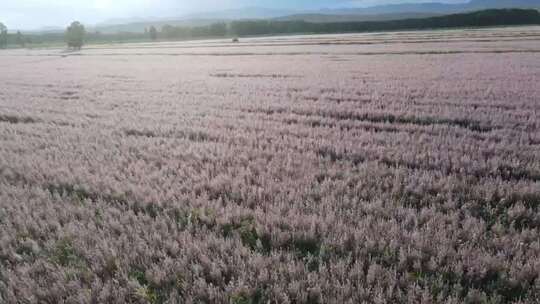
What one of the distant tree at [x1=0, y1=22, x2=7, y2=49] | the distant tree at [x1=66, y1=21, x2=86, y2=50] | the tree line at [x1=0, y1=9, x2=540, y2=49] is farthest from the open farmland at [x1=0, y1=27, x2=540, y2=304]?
the distant tree at [x1=0, y1=22, x2=7, y2=49]

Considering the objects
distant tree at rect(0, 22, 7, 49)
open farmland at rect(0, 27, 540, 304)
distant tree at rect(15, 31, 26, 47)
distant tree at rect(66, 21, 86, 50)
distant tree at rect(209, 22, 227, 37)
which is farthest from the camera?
distant tree at rect(209, 22, 227, 37)

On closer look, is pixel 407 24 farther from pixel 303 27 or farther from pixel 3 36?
pixel 3 36

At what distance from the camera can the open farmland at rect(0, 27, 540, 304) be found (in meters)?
3.08

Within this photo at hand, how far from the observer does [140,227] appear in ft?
13.3

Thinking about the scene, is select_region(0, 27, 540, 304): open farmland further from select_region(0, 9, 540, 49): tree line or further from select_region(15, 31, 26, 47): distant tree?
select_region(15, 31, 26, 47): distant tree

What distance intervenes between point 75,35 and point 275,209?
9765 centimetres

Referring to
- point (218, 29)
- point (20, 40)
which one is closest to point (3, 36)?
point (20, 40)

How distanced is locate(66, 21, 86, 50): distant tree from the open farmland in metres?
87.1

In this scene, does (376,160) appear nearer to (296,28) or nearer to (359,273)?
(359,273)

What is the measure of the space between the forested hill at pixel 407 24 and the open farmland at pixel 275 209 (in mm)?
118422

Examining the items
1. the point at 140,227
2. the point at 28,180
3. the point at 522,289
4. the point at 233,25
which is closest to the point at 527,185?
the point at 522,289

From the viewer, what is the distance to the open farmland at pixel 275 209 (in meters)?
3.08

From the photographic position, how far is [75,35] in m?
85.7

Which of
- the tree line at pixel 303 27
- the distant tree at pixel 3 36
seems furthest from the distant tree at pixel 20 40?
the distant tree at pixel 3 36
